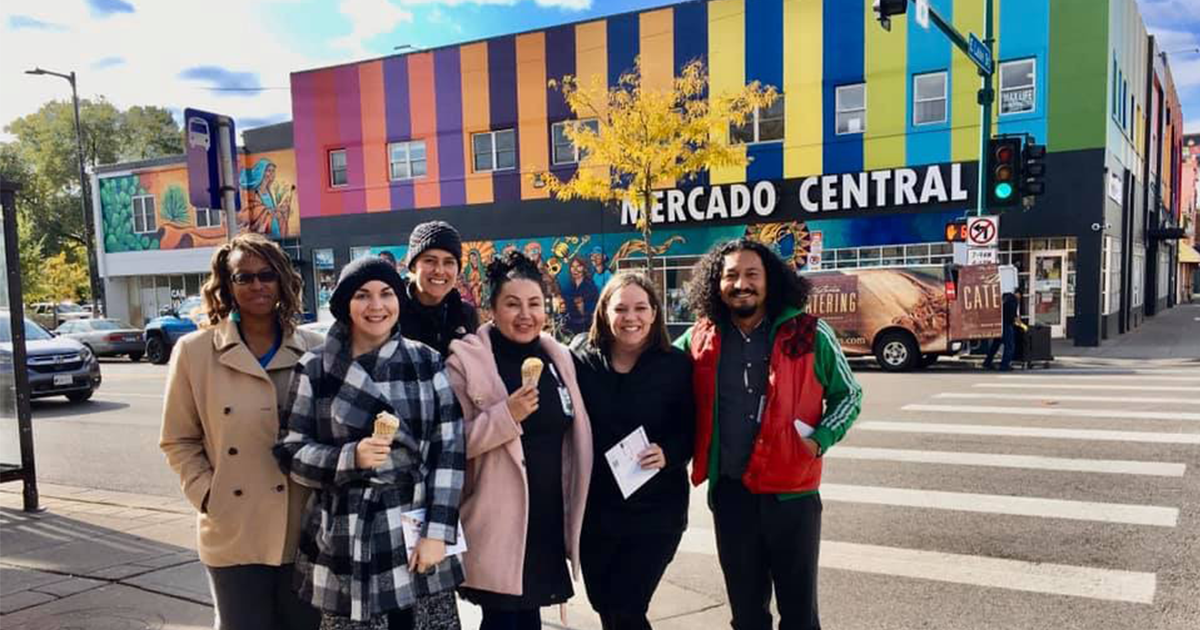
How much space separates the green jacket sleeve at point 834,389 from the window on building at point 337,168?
26027mm

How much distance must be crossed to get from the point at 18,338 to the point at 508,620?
563 cm

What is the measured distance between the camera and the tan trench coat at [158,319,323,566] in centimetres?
269

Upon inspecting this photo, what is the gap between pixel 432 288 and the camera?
3.05 metres

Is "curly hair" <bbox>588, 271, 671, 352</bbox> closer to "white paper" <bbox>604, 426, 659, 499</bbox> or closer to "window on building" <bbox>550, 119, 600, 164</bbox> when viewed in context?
"white paper" <bbox>604, 426, 659, 499</bbox>

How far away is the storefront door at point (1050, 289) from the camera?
60.0ft

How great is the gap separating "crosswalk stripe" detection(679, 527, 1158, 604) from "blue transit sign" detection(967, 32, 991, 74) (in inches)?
395

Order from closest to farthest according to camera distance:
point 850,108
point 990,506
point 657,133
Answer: point 990,506 < point 657,133 < point 850,108

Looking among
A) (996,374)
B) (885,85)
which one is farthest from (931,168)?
(996,374)

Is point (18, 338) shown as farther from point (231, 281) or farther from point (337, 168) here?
point (337, 168)

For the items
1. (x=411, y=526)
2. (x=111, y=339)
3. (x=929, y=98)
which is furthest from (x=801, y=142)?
(x=111, y=339)

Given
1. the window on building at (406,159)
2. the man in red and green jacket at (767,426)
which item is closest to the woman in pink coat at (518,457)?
the man in red and green jacket at (767,426)

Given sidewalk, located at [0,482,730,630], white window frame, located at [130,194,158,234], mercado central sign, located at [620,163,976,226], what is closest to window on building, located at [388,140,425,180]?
mercado central sign, located at [620,163,976,226]

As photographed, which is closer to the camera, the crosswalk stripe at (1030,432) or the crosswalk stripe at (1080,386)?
the crosswalk stripe at (1030,432)

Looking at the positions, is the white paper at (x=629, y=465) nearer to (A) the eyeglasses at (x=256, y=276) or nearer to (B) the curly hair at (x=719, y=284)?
(B) the curly hair at (x=719, y=284)
